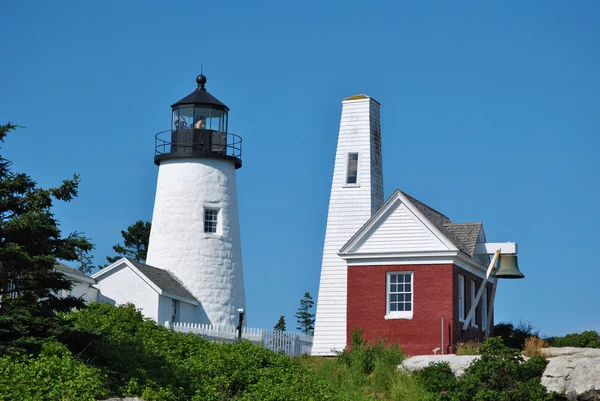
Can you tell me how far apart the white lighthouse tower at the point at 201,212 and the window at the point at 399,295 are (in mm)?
8190

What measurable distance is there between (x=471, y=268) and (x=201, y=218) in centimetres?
1054

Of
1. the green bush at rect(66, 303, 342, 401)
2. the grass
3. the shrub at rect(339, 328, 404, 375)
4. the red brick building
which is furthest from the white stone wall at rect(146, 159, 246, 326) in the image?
the shrub at rect(339, 328, 404, 375)

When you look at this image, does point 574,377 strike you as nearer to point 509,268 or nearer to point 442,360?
point 442,360

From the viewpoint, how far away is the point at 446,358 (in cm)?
2770

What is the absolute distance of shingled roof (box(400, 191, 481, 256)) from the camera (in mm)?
31812

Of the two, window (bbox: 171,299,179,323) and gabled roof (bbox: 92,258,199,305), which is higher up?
gabled roof (bbox: 92,258,199,305)

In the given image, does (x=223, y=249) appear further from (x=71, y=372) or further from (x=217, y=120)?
(x=71, y=372)

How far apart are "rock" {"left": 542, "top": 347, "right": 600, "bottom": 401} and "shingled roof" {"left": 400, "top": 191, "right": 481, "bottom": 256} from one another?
6091 millimetres

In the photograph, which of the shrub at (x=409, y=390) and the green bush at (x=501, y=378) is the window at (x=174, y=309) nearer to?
the shrub at (x=409, y=390)

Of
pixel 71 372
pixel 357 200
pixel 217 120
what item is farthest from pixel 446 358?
pixel 217 120

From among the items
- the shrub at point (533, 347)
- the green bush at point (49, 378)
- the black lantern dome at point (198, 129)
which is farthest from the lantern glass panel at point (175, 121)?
the green bush at point (49, 378)

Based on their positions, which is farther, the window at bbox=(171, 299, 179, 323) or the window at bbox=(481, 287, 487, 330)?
the window at bbox=(171, 299, 179, 323)

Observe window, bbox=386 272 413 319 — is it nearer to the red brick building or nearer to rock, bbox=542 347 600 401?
the red brick building

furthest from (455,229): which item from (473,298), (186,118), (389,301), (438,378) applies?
(186,118)
